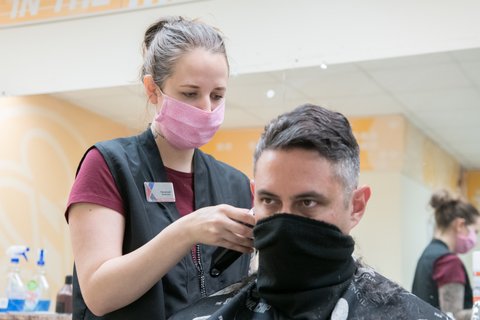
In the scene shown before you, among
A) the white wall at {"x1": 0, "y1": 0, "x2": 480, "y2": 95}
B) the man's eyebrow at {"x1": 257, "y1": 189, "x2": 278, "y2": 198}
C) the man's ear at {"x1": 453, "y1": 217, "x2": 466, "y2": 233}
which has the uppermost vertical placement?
the white wall at {"x1": 0, "y1": 0, "x2": 480, "y2": 95}

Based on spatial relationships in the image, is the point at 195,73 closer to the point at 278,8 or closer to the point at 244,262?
the point at 244,262

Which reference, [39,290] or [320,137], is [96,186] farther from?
[39,290]

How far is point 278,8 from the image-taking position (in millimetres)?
3865

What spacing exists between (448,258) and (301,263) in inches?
112

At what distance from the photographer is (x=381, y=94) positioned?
420cm

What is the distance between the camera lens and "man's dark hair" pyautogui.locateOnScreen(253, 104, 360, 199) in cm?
138

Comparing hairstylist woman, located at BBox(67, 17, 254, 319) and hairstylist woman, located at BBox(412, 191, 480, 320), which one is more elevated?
hairstylist woman, located at BBox(67, 17, 254, 319)

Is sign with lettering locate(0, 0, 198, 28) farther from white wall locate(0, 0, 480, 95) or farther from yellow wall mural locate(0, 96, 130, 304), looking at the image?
yellow wall mural locate(0, 96, 130, 304)

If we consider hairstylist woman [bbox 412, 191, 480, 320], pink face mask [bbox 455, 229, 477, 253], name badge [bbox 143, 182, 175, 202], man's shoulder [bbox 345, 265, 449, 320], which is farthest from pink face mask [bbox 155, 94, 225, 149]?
pink face mask [bbox 455, 229, 477, 253]

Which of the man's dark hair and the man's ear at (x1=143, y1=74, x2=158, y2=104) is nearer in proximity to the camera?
the man's dark hair

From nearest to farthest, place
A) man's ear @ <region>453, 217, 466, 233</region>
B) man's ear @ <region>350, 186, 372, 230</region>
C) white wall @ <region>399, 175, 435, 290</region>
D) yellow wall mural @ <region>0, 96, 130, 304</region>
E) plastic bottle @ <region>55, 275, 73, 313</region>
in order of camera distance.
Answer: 1. man's ear @ <region>350, 186, 372, 230</region>
2. plastic bottle @ <region>55, 275, 73, 313</region>
3. man's ear @ <region>453, 217, 466, 233</region>
4. white wall @ <region>399, 175, 435, 290</region>
5. yellow wall mural @ <region>0, 96, 130, 304</region>

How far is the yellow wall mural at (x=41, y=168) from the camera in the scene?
4.82 meters

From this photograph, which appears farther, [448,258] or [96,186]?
[448,258]

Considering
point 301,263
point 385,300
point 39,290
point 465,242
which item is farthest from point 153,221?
point 39,290
